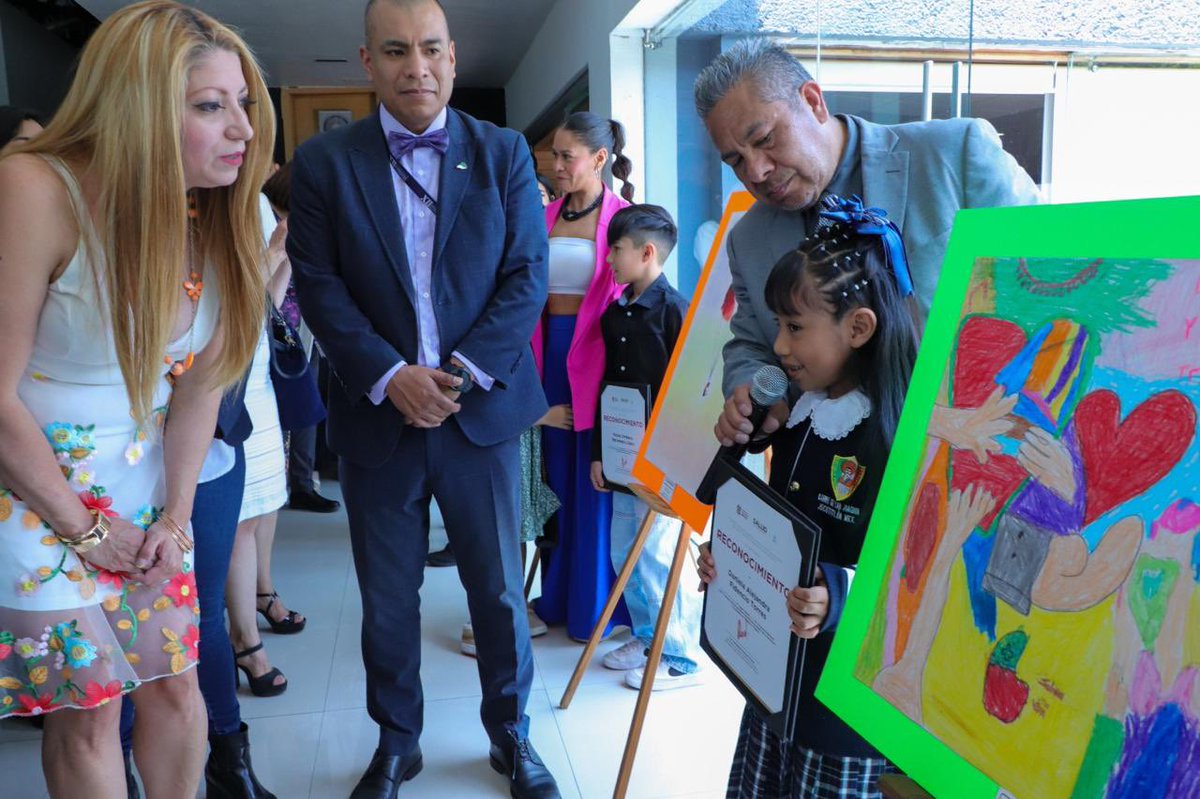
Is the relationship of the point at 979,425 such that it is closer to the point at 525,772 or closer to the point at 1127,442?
the point at 1127,442

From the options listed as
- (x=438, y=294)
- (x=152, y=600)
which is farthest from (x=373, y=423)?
(x=152, y=600)

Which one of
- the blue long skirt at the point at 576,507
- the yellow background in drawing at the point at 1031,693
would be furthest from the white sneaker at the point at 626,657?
the yellow background in drawing at the point at 1031,693

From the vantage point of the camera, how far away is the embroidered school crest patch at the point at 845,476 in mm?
1138

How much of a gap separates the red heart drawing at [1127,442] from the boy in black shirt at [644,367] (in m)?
1.71

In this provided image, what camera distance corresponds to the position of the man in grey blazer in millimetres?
1309

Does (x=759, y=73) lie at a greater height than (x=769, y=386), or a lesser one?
greater

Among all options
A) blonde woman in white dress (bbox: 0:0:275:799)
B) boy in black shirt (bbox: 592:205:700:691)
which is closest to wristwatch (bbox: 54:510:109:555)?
blonde woman in white dress (bbox: 0:0:275:799)

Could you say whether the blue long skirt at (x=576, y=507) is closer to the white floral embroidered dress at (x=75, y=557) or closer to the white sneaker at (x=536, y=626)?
the white sneaker at (x=536, y=626)

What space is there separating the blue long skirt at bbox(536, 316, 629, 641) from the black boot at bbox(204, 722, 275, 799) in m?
1.09

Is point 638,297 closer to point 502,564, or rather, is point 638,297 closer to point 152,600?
point 502,564

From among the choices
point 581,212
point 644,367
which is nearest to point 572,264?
point 581,212

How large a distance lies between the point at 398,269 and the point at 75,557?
0.77m

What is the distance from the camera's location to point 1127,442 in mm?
634

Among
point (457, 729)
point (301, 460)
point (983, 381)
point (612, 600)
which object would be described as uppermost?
point (983, 381)
